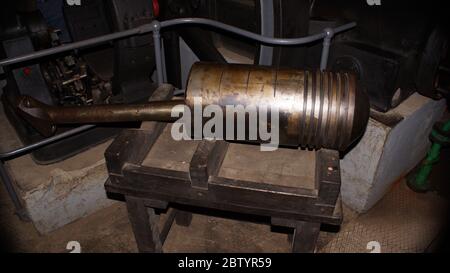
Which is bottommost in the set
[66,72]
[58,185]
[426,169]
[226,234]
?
[226,234]

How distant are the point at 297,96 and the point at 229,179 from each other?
432mm

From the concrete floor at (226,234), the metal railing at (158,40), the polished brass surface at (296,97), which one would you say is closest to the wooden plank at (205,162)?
the polished brass surface at (296,97)

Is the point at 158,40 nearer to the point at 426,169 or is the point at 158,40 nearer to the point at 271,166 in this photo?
the point at 271,166

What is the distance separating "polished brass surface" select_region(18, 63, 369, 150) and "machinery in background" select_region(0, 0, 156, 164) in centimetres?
96

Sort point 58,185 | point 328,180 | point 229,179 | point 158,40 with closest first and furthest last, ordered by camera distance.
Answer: point 328,180 < point 229,179 < point 158,40 < point 58,185

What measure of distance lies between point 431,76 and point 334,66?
1.72ft

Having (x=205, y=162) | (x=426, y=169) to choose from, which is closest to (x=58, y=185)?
(x=205, y=162)

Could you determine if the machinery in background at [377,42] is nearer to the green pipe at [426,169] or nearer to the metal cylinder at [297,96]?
the green pipe at [426,169]

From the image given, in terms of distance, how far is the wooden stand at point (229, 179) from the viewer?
142 centimetres

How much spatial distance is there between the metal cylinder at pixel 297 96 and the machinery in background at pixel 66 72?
99cm

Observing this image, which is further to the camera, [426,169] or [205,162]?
[426,169]

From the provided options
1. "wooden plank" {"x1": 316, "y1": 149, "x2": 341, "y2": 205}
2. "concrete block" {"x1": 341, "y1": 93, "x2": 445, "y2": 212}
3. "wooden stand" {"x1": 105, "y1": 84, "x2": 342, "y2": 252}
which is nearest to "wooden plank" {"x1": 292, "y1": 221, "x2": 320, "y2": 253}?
"wooden stand" {"x1": 105, "y1": 84, "x2": 342, "y2": 252}

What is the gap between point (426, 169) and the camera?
2.44m

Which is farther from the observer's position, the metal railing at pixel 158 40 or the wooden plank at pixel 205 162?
→ the metal railing at pixel 158 40
